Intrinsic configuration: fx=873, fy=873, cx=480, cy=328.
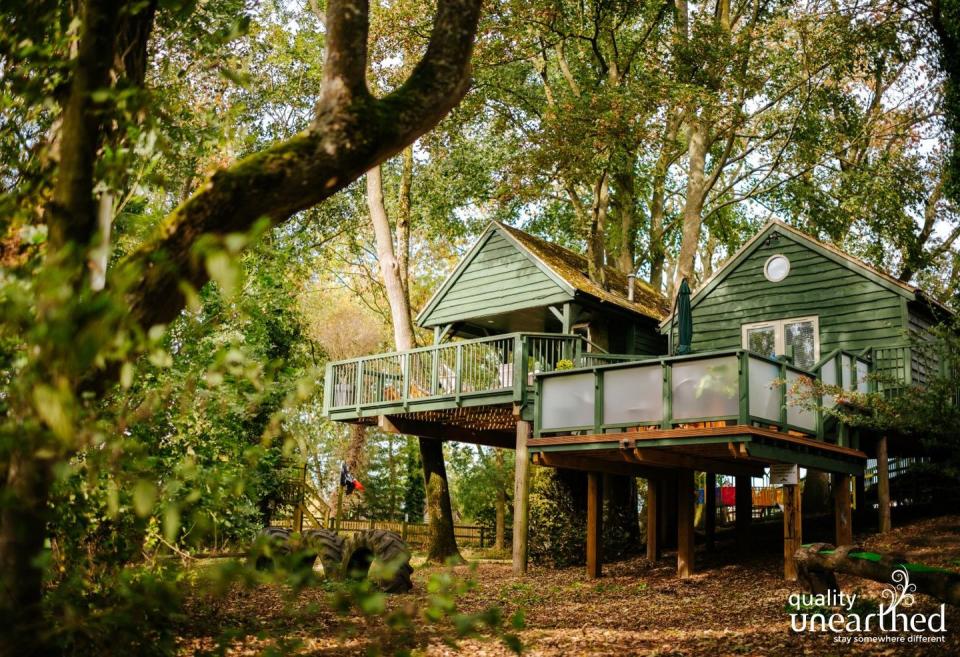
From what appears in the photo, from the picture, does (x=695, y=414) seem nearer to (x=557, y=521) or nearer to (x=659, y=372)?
(x=659, y=372)

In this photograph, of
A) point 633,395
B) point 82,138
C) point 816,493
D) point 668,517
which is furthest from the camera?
point 816,493

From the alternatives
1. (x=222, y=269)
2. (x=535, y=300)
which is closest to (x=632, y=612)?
(x=222, y=269)

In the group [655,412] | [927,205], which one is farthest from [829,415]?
[927,205]

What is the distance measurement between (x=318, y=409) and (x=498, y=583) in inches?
882

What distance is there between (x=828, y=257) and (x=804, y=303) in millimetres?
979

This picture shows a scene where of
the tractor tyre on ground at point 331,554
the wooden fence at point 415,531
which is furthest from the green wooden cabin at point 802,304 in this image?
the wooden fence at point 415,531

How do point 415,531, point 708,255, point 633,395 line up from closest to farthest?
point 633,395 < point 415,531 < point 708,255

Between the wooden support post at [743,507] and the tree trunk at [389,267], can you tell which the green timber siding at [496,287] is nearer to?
the tree trunk at [389,267]

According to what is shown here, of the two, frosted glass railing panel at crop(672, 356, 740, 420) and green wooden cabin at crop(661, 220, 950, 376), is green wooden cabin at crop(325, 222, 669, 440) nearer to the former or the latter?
green wooden cabin at crop(661, 220, 950, 376)

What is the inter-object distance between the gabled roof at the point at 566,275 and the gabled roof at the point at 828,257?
1.45 metres

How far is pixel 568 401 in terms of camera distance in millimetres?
14000

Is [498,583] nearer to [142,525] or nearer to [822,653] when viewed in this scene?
[822,653]

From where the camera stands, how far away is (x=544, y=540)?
57.9 feet

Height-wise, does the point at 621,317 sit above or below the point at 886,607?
above
